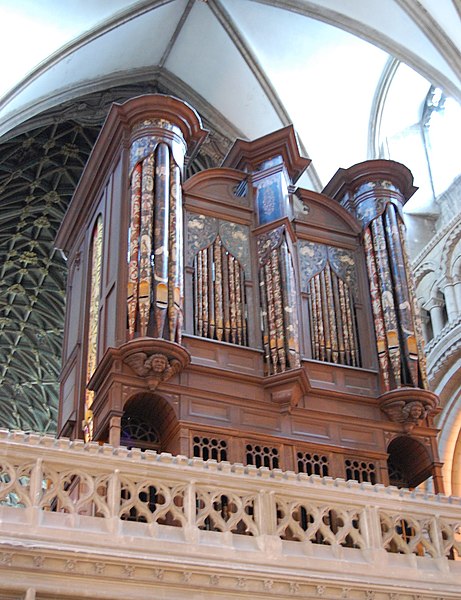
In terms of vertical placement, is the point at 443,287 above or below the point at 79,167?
below

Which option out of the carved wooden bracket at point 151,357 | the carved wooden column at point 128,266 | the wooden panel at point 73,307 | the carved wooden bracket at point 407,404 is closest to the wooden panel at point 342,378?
the carved wooden bracket at point 407,404

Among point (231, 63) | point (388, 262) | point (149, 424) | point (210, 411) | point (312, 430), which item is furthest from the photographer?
point (231, 63)

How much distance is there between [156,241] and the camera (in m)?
10.6

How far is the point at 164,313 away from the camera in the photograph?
998 centimetres

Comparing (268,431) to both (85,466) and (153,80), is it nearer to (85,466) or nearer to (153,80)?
(85,466)

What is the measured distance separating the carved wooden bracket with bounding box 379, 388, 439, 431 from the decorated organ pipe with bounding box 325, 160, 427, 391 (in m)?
0.17

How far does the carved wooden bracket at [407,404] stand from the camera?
1059 cm

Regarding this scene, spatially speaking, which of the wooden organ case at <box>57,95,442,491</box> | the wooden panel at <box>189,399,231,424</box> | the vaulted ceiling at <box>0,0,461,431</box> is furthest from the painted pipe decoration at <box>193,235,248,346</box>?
the vaulted ceiling at <box>0,0,461,431</box>

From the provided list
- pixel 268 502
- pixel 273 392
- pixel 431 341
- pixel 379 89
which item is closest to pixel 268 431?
pixel 273 392

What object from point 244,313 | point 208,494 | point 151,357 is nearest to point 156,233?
point 244,313

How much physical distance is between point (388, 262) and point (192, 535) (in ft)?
19.1

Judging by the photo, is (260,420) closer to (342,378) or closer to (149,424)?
(149,424)

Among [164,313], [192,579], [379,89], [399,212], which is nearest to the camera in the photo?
[192,579]

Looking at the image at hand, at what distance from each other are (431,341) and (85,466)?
8.97 metres
